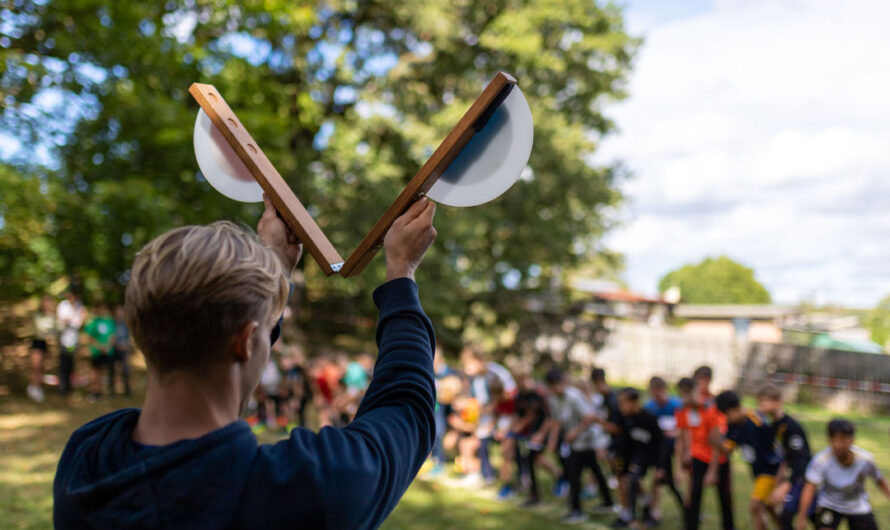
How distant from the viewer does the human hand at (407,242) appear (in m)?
1.48

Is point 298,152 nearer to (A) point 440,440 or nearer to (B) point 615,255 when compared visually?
(A) point 440,440

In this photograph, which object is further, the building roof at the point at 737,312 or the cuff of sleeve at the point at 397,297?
the building roof at the point at 737,312

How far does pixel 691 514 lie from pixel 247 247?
7.15 metres

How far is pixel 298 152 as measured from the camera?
17922 millimetres

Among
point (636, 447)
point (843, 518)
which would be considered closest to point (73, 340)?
point (636, 447)

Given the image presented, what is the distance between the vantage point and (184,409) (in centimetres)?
120

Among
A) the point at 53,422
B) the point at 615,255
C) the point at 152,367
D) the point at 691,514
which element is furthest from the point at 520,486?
the point at 615,255

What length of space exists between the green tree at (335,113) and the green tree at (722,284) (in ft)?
287

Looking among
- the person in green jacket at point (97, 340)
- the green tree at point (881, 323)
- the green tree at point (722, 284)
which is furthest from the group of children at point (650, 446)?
the green tree at point (722, 284)

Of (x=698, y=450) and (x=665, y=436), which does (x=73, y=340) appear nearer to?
(x=665, y=436)

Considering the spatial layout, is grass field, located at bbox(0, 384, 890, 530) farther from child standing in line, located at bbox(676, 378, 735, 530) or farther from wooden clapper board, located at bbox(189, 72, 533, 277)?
wooden clapper board, located at bbox(189, 72, 533, 277)

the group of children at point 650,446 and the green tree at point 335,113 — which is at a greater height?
the green tree at point 335,113

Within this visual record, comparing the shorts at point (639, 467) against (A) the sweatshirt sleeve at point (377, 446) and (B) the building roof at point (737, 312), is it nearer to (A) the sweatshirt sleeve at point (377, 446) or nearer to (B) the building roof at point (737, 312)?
(A) the sweatshirt sleeve at point (377, 446)

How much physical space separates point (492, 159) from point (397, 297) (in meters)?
0.38
